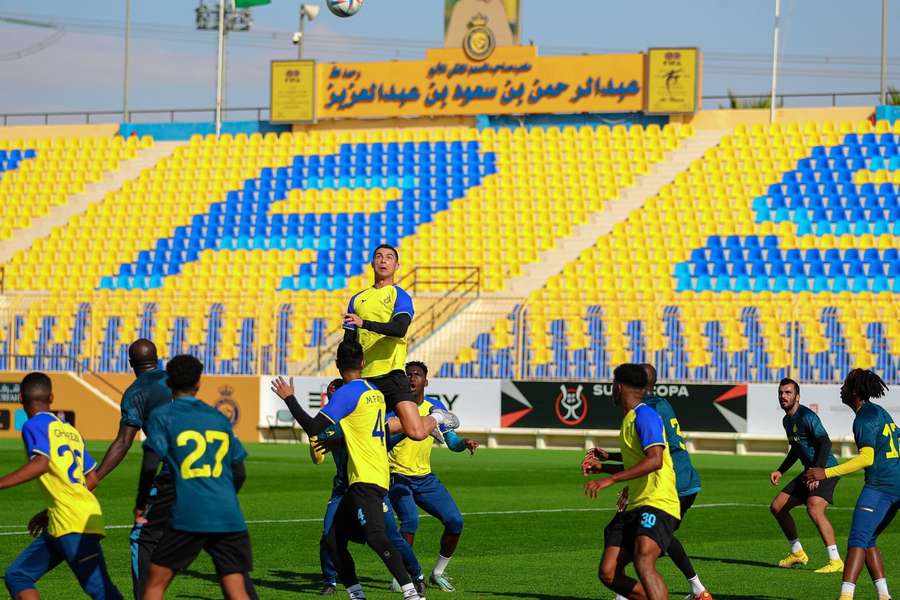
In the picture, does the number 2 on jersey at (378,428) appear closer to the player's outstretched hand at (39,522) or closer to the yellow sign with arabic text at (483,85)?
the player's outstretched hand at (39,522)

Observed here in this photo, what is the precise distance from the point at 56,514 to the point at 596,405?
72.5 feet

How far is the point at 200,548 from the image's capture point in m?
8.12

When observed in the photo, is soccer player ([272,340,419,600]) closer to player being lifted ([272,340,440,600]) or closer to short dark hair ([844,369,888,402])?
player being lifted ([272,340,440,600])

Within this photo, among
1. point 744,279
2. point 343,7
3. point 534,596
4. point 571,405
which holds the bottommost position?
point 534,596

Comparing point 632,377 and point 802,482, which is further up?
point 632,377

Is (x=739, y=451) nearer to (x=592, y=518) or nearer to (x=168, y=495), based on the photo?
(x=592, y=518)

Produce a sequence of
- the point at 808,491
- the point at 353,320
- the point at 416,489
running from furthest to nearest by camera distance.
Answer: the point at 808,491, the point at 416,489, the point at 353,320

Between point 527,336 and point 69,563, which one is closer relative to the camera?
point 69,563

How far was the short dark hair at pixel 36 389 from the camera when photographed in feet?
28.9

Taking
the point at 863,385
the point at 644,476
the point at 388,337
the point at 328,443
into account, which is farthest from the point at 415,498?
the point at 863,385

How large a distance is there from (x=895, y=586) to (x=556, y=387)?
1841 cm

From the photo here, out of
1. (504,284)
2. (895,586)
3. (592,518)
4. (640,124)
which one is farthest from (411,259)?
(895,586)

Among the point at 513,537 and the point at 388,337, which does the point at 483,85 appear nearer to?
the point at 513,537

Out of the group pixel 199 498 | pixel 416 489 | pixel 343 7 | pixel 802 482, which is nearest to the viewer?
pixel 199 498
